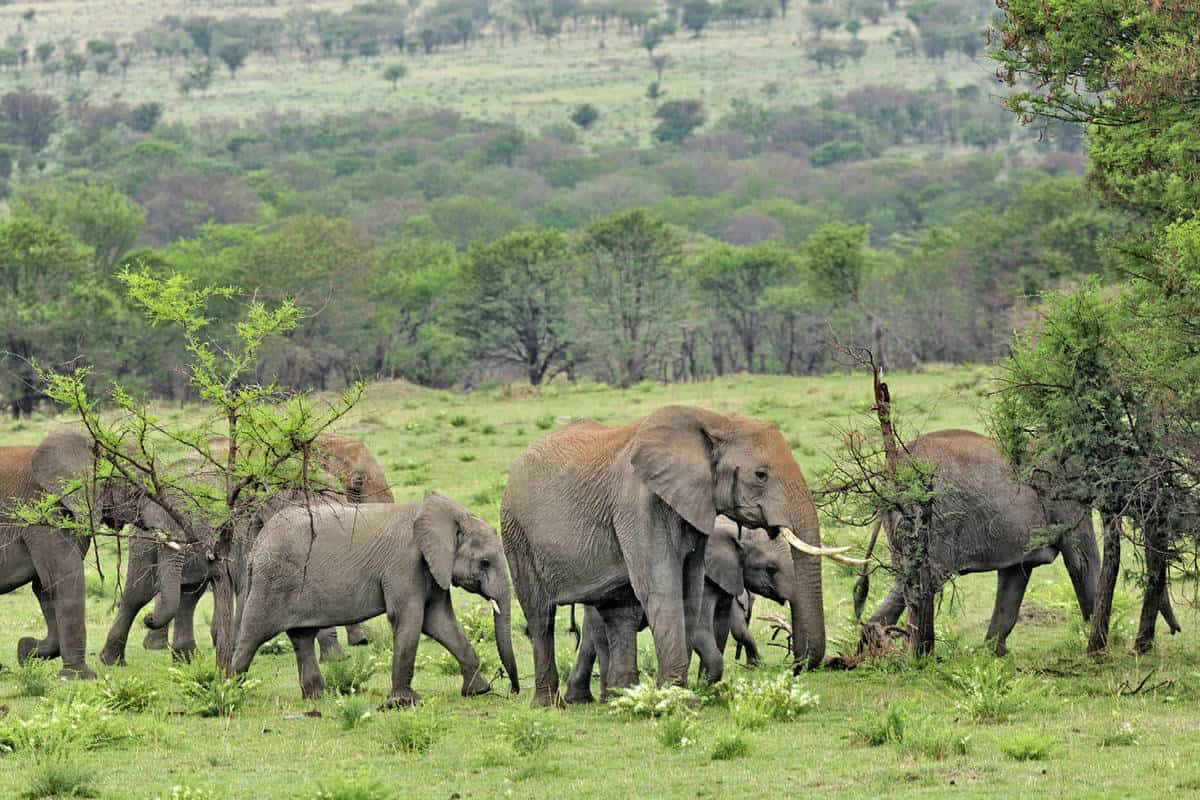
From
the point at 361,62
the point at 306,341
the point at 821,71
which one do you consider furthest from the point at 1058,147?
the point at 306,341

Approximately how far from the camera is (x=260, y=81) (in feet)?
576

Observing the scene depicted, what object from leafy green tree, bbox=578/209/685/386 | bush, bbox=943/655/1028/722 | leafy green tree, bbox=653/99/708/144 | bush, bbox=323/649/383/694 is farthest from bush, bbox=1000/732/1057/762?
leafy green tree, bbox=653/99/708/144

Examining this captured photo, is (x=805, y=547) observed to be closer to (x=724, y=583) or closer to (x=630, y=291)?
(x=724, y=583)

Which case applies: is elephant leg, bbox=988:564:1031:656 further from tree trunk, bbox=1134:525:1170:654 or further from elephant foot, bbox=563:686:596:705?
elephant foot, bbox=563:686:596:705

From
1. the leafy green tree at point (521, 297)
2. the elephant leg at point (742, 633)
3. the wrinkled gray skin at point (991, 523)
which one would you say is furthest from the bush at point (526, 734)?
the leafy green tree at point (521, 297)

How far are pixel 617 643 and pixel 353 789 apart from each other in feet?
15.4

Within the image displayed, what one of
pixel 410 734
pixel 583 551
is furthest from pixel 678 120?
pixel 410 734

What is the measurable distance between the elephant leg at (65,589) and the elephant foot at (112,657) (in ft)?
2.47

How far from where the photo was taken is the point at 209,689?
44.6ft

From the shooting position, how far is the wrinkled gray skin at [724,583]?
14.2 metres

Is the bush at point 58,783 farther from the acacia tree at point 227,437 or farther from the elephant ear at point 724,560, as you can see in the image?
the elephant ear at point 724,560

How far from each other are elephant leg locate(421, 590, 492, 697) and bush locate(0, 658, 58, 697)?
3.05 meters

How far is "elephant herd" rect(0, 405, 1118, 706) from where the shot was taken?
13258 mm

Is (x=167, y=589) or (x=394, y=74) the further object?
(x=394, y=74)
